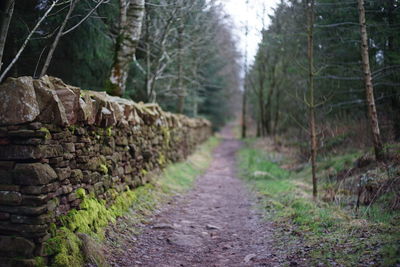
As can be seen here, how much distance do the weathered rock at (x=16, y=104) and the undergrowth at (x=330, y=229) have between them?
12.6ft

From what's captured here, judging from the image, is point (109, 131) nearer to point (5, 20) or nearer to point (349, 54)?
point (5, 20)

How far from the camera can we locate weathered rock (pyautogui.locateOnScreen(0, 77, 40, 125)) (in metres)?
3.80

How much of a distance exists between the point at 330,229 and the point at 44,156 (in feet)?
14.1

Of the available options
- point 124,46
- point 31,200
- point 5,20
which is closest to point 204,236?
point 31,200

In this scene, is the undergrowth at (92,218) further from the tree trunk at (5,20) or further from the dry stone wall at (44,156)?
the tree trunk at (5,20)

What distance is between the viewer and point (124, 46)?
8.13m

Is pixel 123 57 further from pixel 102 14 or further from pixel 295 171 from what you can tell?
pixel 295 171

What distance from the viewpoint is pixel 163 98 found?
17406mm

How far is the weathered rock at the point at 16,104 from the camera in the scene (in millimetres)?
3805

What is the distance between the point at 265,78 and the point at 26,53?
20.7 meters

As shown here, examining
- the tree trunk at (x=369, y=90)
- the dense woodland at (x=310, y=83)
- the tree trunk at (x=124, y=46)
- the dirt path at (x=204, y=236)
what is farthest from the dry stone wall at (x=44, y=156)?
the tree trunk at (x=369, y=90)

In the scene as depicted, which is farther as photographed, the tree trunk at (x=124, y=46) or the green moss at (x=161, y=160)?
the green moss at (x=161, y=160)

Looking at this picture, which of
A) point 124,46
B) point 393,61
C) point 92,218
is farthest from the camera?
point 393,61

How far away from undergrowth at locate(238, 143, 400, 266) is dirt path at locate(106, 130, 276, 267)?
16.6 inches
